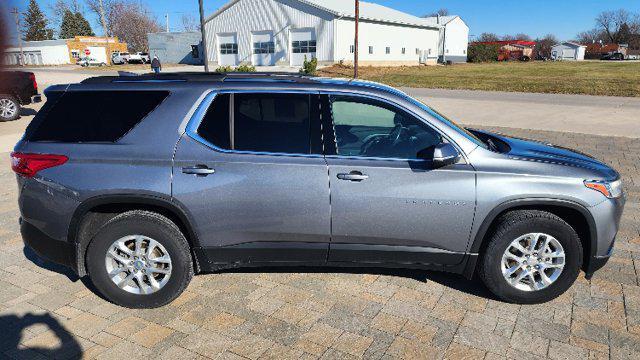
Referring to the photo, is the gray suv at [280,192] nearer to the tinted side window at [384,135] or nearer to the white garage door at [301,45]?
the tinted side window at [384,135]

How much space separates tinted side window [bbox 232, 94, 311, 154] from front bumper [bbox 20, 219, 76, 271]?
153 cm

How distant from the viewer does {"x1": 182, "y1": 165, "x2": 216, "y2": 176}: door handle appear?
3.30 meters

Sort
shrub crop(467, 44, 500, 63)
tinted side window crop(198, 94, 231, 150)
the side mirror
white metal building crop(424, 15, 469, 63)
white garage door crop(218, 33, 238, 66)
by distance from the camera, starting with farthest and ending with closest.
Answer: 1. shrub crop(467, 44, 500, 63)
2. white metal building crop(424, 15, 469, 63)
3. white garage door crop(218, 33, 238, 66)
4. tinted side window crop(198, 94, 231, 150)
5. the side mirror

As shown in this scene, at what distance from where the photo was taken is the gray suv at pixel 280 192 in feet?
10.8

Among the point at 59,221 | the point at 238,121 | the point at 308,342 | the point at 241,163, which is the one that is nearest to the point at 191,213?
the point at 241,163

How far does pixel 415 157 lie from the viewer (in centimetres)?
337

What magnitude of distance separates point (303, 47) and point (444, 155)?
37.9 metres

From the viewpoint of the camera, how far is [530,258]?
136 inches

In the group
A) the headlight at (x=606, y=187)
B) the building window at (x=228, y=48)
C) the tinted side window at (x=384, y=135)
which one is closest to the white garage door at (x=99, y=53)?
the building window at (x=228, y=48)

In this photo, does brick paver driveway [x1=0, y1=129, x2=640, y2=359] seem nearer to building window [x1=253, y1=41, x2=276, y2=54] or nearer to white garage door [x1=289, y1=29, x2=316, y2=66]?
white garage door [x1=289, y1=29, x2=316, y2=66]

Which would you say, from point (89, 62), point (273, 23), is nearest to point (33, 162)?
point (273, 23)

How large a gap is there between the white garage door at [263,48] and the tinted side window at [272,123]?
38861 millimetres

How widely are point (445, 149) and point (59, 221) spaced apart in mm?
2939

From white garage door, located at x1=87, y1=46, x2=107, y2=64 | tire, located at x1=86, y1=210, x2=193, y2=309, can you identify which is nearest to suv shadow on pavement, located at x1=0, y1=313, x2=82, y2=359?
tire, located at x1=86, y1=210, x2=193, y2=309
